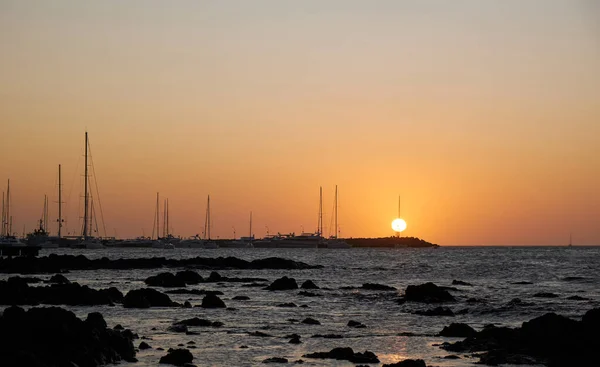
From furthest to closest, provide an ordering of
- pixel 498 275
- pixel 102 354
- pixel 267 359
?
1. pixel 498 275
2. pixel 267 359
3. pixel 102 354

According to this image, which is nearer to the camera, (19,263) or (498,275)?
(19,263)

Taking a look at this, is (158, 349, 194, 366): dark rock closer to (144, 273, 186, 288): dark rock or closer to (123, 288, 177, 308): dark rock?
(123, 288, 177, 308): dark rock

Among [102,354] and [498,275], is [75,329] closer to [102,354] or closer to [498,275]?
[102,354]

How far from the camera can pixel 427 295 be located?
5594 centimetres

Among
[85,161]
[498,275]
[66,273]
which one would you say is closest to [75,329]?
[66,273]

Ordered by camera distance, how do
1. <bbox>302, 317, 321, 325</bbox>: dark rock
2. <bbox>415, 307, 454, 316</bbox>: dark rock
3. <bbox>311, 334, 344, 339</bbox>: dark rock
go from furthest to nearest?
<bbox>415, 307, 454, 316</bbox>: dark rock < <bbox>302, 317, 321, 325</bbox>: dark rock < <bbox>311, 334, 344, 339</bbox>: dark rock

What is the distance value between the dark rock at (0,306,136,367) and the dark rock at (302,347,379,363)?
22.4 ft

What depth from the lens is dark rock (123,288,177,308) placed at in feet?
154

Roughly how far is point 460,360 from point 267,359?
7.03 meters

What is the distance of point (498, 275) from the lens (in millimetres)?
99188

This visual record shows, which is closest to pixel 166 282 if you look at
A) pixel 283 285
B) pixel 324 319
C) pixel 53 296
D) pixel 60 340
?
pixel 283 285

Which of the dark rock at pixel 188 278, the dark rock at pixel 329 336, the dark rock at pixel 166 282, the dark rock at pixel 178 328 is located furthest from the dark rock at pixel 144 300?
the dark rock at pixel 188 278

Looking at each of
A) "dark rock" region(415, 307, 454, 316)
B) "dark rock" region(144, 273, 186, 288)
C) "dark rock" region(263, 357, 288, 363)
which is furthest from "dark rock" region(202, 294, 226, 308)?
"dark rock" region(263, 357, 288, 363)

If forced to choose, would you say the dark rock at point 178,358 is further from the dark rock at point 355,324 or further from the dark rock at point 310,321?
the dark rock at point 355,324
